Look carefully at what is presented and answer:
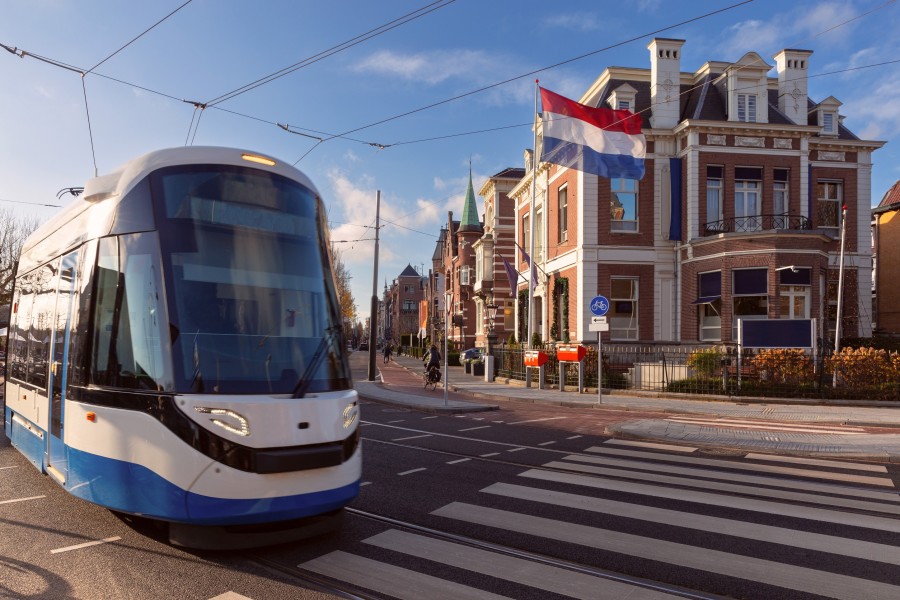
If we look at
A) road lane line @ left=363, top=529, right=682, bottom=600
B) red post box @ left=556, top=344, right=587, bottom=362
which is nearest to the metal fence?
red post box @ left=556, top=344, right=587, bottom=362

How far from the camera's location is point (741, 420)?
1520 cm

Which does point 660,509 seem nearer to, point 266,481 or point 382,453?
point 266,481

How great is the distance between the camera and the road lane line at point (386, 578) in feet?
14.3

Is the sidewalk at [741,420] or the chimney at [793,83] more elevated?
the chimney at [793,83]

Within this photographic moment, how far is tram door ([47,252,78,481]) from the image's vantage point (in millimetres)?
5999

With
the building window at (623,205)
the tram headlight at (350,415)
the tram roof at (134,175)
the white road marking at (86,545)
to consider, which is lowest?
the white road marking at (86,545)

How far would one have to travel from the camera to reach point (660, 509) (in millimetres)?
6547

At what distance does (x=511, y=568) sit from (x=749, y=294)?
2401cm

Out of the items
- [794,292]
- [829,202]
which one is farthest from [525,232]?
[794,292]

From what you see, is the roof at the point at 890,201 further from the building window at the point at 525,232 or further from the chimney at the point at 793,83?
the building window at the point at 525,232

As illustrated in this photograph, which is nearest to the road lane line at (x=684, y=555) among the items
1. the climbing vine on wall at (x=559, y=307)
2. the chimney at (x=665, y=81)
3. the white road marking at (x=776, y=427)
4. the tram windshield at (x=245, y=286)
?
the tram windshield at (x=245, y=286)

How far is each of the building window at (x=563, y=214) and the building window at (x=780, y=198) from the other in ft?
29.5

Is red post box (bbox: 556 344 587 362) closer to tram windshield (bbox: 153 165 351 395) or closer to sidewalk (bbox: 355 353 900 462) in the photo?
sidewalk (bbox: 355 353 900 462)

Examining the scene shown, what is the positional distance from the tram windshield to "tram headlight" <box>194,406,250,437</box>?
0.56 feet
